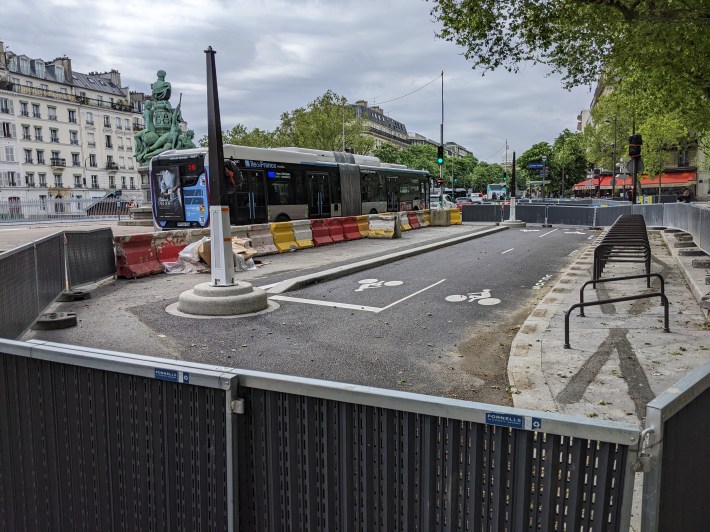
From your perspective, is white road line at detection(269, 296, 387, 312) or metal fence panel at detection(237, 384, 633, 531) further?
white road line at detection(269, 296, 387, 312)

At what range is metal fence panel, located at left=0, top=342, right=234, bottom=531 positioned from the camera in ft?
8.67

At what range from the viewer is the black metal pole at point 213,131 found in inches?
378

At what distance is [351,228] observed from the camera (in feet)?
76.5

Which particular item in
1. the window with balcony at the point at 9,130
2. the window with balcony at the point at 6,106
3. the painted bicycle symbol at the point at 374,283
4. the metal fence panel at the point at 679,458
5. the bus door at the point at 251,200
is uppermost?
the window with balcony at the point at 6,106

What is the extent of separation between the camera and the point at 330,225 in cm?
2194

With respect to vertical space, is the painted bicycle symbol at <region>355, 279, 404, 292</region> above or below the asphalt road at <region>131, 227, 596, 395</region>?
above

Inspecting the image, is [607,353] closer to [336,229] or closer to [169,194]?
[336,229]

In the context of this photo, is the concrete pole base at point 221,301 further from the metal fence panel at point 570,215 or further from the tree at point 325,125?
the tree at point 325,125

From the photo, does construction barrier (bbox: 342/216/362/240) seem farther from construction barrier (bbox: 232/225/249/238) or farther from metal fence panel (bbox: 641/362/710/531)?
metal fence panel (bbox: 641/362/710/531)

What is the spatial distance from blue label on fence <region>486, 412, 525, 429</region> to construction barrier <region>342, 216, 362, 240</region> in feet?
68.2

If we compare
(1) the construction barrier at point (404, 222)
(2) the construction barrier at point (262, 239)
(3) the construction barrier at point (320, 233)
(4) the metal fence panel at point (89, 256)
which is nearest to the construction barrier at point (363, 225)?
(3) the construction barrier at point (320, 233)

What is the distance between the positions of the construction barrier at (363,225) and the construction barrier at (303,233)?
3877 millimetres

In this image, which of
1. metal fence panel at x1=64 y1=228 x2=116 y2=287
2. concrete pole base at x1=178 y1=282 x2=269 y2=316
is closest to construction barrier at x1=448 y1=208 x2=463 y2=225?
metal fence panel at x1=64 y1=228 x2=116 y2=287

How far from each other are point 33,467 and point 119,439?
2.39ft
